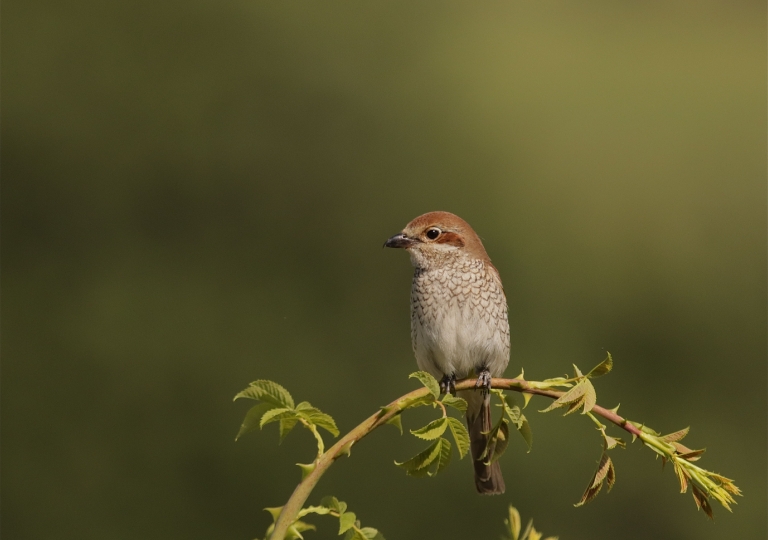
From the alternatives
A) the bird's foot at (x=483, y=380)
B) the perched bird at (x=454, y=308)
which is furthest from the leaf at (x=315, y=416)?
the perched bird at (x=454, y=308)

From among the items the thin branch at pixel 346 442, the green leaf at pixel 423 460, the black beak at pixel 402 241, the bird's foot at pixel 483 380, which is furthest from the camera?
the black beak at pixel 402 241

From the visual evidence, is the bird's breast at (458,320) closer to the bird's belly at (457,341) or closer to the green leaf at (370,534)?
the bird's belly at (457,341)

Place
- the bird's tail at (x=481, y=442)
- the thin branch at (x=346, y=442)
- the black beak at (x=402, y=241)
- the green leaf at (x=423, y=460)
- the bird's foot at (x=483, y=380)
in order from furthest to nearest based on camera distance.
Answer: the black beak at (x=402, y=241), the bird's tail at (x=481, y=442), the bird's foot at (x=483, y=380), the green leaf at (x=423, y=460), the thin branch at (x=346, y=442)

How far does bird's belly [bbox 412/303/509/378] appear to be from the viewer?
278 cm

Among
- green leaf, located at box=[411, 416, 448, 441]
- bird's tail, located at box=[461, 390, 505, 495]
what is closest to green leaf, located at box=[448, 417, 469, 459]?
green leaf, located at box=[411, 416, 448, 441]

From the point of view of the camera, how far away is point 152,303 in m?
8.96

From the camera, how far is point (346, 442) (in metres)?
1.12

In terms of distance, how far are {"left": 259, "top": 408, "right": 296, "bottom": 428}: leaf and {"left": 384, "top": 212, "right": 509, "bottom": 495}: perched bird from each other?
165cm

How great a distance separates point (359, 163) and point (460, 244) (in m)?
6.78

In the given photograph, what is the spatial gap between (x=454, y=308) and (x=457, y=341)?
0.11 meters

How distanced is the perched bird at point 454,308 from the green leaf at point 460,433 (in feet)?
5.24

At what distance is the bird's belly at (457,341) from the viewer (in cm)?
278

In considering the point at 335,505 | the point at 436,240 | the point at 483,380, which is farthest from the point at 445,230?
the point at 335,505

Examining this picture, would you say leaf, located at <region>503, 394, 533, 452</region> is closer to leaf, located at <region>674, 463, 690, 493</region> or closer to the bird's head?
leaf, located at <region>674, 463, 690, 493</region>
